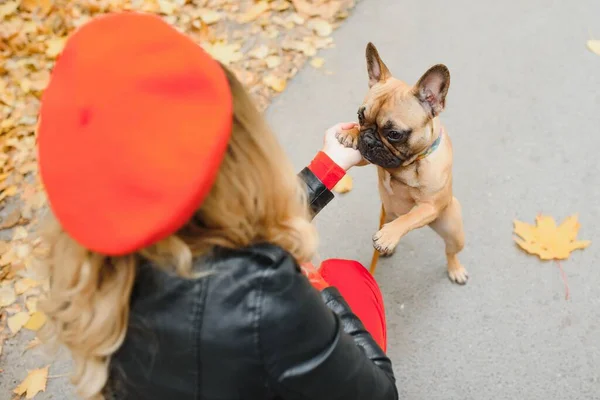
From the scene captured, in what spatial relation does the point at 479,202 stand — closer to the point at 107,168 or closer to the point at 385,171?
the point at 385,171

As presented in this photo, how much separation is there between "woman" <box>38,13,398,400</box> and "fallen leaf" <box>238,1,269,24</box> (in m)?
2.62

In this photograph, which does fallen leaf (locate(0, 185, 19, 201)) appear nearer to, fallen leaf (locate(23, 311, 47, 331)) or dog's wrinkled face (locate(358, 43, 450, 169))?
fallen leaf (locate(23, 311, 47, 331))

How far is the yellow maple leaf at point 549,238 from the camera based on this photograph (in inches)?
93.0

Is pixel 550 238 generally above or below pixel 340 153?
below

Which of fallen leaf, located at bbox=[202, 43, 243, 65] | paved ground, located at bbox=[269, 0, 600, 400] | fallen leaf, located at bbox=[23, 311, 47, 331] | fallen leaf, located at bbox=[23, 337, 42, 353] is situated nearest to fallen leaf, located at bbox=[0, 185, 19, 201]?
fallen leaf, located at bbox=[23, 311, 47, 331]

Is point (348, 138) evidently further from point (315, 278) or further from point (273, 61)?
point (273, 61)

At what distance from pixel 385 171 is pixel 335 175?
316 millimetres

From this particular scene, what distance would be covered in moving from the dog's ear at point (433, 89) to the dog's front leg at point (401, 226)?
1.10 ft

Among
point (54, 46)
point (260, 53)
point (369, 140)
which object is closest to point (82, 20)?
point (54, 46)

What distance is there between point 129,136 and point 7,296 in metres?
2.13

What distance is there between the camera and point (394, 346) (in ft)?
7.45

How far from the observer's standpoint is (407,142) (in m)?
1.87

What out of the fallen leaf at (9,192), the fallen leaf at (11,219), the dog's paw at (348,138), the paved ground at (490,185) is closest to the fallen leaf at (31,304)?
the fallen leaf at (11,219)

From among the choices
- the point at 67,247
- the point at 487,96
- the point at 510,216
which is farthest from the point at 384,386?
the point at 487,96
